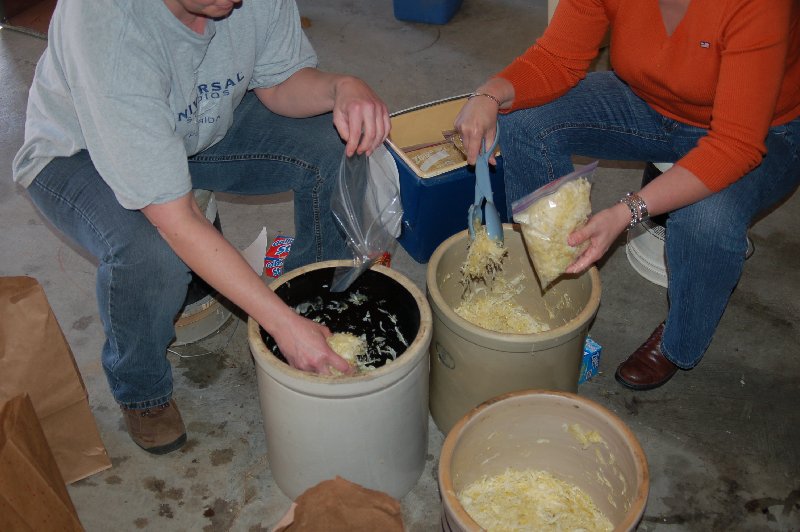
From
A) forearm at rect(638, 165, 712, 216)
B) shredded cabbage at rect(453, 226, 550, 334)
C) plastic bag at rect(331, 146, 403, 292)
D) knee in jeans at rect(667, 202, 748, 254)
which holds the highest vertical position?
forearm at rect(638, 165, 712, 216)

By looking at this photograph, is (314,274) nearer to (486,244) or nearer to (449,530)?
(486,244)

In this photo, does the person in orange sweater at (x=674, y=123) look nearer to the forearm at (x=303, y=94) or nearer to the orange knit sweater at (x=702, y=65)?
the orange knit sweater at (x=702, y=65)

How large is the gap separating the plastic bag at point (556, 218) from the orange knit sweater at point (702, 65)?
23 cm

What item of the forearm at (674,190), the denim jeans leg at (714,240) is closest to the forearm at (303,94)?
the forearm at (674,190)

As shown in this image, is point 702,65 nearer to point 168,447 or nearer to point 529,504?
point 529,504

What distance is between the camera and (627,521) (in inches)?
49.3

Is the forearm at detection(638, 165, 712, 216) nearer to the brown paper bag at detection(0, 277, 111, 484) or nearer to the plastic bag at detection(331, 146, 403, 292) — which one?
the plastic bag at detection(331, 146, 403, 292)

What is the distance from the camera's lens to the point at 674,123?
1842 millimetres

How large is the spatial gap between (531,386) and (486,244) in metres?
0.32

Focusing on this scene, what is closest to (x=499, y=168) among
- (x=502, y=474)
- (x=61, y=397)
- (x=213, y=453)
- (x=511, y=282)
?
(x=511, y=282)

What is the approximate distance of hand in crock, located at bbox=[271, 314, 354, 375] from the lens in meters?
1.38

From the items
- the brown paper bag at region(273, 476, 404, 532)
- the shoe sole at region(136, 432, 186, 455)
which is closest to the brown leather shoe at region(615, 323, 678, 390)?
the brown paper bag at region(273, 476, 404, 532)

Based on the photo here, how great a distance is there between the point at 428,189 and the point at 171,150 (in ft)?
2.82

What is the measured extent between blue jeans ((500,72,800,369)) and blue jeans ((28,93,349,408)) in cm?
48
